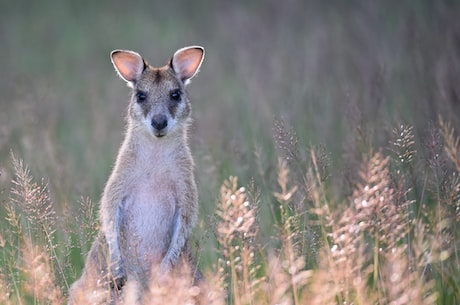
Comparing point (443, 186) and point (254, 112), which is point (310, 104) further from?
point (443, 186)

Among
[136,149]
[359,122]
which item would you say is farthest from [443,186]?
[136,149]

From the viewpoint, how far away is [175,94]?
6918 millimetres

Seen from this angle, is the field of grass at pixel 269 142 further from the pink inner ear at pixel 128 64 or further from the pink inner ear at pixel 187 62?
the pink inner ear at pixel 128 64

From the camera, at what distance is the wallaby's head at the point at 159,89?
21.7 feet

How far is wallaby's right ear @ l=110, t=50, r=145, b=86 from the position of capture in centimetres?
692

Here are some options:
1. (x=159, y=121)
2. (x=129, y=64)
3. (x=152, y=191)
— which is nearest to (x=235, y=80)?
(x=129, y=64)

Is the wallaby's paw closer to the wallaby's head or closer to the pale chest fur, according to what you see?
the pale chest fur

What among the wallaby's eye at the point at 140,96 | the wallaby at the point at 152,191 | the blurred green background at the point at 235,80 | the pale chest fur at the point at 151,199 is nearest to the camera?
the wallaby at the point at 152,191

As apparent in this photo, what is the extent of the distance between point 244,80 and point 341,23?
339 centimetres

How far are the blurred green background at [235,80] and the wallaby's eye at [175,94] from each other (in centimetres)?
74

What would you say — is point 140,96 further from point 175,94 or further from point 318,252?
point 318,252

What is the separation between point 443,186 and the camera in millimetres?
5516

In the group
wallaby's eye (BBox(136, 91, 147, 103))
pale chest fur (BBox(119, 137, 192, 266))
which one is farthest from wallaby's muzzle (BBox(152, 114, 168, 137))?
wallaby's eye (BBox(136, 91, 147, 103))

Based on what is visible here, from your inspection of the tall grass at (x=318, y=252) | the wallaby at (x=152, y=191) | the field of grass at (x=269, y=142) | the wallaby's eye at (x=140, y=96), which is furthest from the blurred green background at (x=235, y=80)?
the wallaby's eye at (x=140, y=96)
